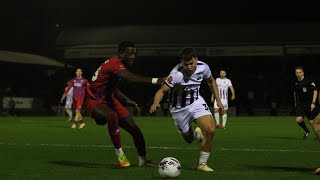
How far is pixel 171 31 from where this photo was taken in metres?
49.6

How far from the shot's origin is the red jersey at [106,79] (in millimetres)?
9727

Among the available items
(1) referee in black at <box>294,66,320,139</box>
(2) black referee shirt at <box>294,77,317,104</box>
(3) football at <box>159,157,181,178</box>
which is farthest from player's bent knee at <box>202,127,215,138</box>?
(2) black referee shirt at <box>294,77,317,104</box>

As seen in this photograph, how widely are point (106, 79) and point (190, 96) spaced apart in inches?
58.5

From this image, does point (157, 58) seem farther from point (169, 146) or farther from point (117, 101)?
point (117, 101)

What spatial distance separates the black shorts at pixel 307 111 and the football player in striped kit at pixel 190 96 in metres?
6.91

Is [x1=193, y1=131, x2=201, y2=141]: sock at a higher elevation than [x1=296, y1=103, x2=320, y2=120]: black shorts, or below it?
below

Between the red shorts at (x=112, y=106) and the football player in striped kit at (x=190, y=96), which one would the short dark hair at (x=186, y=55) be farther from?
the red shorts at (x=112, y=106)

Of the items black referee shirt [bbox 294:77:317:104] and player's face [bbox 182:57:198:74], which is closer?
player's face [bbox 182:57:198:74]

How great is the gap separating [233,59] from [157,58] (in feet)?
21.6

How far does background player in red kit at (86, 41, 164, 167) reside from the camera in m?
9.74

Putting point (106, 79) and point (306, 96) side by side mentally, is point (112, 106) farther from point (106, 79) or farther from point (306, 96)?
point (306, 96)

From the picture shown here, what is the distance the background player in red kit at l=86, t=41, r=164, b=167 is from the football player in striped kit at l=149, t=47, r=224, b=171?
792 millimetres

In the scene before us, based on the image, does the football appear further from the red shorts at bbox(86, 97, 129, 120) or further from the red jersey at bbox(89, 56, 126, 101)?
the red jersey at bbox(89, 56, 126, 101)

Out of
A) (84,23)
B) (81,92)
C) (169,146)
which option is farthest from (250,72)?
(169,146)
